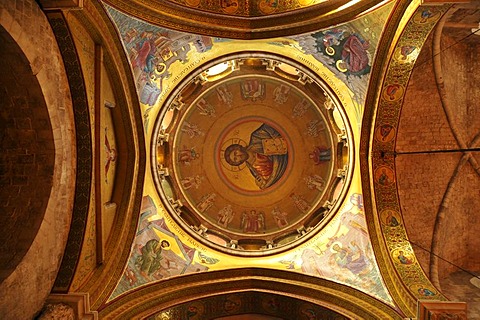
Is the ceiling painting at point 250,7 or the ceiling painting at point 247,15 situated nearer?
the ceiling painting at point 247,15

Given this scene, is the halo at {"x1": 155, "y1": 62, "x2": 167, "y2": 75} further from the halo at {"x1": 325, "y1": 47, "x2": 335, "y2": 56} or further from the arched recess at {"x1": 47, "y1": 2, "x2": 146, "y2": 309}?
the halo at {"x1": 325, "y1": 47, "x2": 335, "y2": 56}

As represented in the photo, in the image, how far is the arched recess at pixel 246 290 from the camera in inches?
364

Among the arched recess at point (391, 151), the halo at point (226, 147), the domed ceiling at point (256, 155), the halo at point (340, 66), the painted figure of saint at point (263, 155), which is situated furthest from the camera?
the halo at point (226, 147)

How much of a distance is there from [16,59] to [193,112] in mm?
7252

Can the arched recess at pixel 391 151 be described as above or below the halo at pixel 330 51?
below

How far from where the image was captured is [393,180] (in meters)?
9.95

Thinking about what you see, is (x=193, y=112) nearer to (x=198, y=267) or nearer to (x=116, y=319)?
(x=198, y=267)

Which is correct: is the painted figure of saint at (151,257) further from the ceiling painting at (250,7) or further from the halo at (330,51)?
the halo at (330,51)

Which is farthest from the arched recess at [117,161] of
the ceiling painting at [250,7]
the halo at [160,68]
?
the ceiling painting at [250,7]

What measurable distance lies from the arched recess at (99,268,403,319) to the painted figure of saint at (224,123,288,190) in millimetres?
4259

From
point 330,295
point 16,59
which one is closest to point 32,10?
point 16,59

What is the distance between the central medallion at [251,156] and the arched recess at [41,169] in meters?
4.08

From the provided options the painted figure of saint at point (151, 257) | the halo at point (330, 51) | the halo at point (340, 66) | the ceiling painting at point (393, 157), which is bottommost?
the painted figure of saint at point (151, 257)

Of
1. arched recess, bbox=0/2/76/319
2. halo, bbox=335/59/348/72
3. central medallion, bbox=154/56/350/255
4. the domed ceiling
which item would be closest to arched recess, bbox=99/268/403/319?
the domed ceiling
